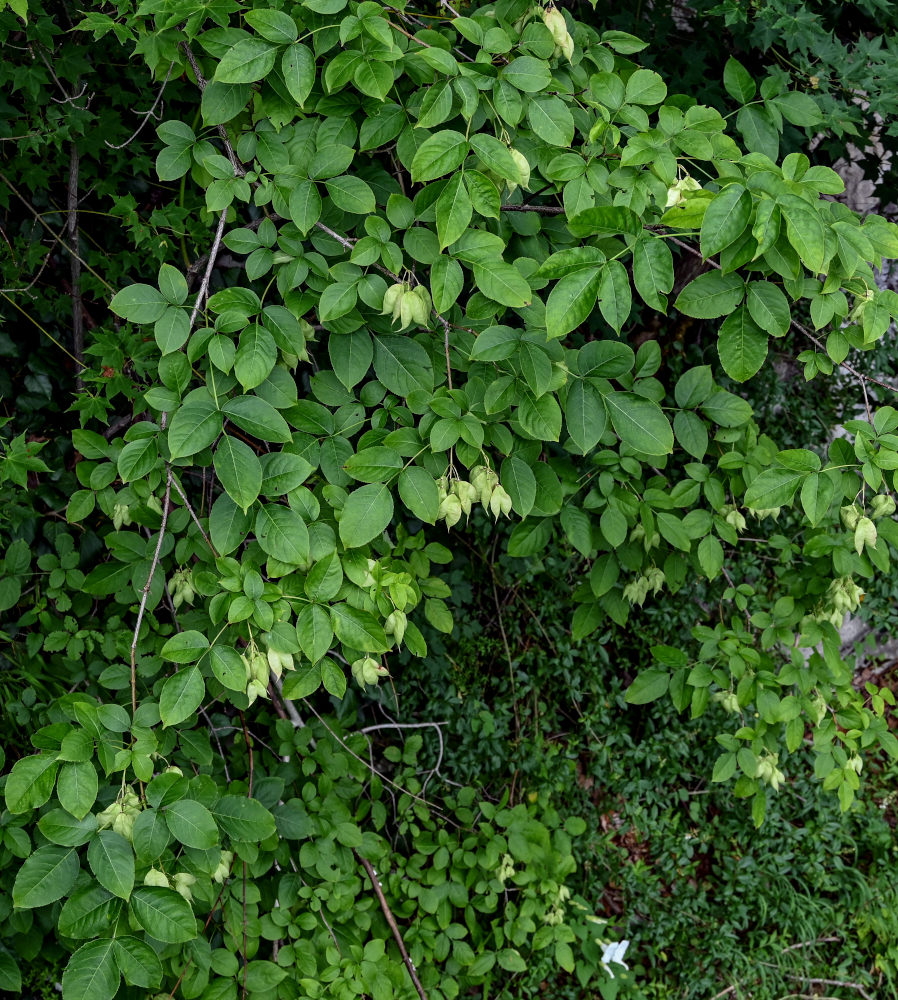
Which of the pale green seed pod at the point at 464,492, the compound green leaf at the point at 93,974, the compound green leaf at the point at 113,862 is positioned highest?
the pale green seed pod at the point at 464,492

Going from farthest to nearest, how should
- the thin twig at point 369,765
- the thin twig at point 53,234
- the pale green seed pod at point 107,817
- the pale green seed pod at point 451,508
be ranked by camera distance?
the thin twig at point 369,765
the thin twig at point 53,234
the pale green seed pod at point 451,508
the pale green seed pod at point 107,817

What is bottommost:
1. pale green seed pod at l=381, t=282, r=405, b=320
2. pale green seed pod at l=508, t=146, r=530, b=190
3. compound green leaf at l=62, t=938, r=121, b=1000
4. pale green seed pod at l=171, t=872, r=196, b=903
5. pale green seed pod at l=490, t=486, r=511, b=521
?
pale green seed pod at l=171, t=872, r=196, b=903

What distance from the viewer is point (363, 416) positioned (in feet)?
5.81

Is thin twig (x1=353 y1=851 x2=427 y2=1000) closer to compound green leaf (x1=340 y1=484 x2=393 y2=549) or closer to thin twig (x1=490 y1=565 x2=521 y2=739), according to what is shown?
thin twig (x1=490 y1=565 x2=521 y2=739)

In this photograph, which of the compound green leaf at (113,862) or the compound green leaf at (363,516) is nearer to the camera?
the compound green leaf at (113,862)

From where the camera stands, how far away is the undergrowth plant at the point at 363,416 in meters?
1.43

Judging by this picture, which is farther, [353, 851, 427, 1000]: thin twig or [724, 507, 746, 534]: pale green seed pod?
[353, 851, 427, 1000]: thin twig

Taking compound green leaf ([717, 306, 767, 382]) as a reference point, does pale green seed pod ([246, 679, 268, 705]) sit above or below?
below

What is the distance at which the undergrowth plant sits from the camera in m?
1.43

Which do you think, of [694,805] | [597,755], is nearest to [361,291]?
[597,755]

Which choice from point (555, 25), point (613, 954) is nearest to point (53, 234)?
point (555, 25)

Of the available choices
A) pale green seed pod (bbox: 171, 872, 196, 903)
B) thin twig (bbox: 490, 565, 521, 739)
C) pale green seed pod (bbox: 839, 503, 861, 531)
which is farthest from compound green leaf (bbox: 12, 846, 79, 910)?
thin twig (bbox: 490, 565, 521, 739)

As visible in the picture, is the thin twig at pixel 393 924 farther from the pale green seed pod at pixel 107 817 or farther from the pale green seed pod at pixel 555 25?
the pale green seed pod at pixel 555 25

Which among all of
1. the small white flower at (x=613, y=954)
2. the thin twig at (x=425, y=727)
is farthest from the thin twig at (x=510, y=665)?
the small white flower at (x=613, y=954)
